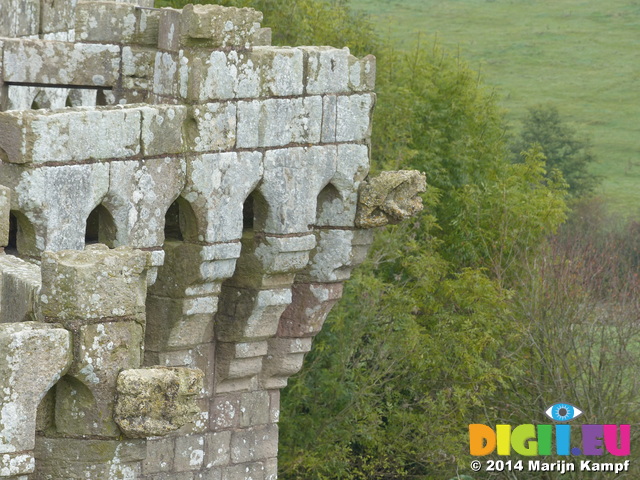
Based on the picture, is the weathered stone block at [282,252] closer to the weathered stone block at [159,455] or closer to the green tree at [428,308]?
the weathered stone block at [159,455]

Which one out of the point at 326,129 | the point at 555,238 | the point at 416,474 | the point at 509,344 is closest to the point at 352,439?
the point at 416,474

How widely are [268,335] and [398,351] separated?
41.9ft

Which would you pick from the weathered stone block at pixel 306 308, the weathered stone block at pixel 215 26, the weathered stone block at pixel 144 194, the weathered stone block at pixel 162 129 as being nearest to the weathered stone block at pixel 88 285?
the weathered stone block at pixel 144 194

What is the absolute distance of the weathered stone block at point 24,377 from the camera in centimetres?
974

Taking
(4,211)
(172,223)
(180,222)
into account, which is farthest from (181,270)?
(4,211)

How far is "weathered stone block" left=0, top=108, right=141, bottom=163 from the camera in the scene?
45.6 feet

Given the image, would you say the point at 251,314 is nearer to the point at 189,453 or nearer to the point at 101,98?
the point at 189,453

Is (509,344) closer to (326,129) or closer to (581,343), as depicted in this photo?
(581,343)

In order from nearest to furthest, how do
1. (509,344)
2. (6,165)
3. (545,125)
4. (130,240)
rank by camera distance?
1. (6,165)
2. (130,240)
3. (509,344)
4. (545,125)

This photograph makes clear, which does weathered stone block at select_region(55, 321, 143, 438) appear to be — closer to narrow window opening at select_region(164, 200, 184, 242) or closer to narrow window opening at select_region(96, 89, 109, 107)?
narrow window opening at select_region(164, 200, 184, 242)

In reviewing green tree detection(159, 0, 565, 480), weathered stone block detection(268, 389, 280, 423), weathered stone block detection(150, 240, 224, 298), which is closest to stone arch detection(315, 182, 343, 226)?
weathered stone block detection(150, 240, 224, 298)

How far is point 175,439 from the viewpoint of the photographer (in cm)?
1702

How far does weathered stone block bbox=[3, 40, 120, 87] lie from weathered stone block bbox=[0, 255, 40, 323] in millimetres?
5727

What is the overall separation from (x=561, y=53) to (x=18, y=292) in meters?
54.0
